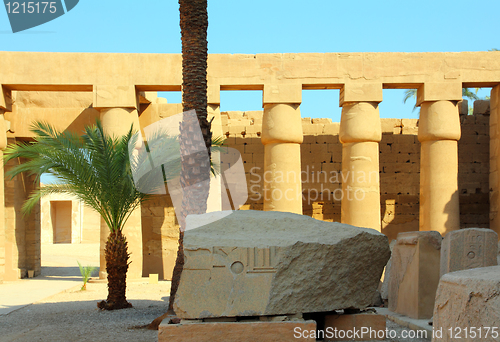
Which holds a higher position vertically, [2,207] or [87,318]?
[2,207]

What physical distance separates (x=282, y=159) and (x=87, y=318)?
566 centimetres

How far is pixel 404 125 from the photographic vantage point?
558 inches

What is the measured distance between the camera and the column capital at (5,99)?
12.0 metres

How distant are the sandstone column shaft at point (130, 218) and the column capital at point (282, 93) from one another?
3.13 m

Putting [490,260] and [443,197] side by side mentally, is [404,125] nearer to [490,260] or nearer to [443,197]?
[443,197]

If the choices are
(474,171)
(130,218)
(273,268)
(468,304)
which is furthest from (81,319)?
(474,171)

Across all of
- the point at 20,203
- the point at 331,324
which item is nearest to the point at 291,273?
the point at 331,324

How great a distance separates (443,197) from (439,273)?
525cm

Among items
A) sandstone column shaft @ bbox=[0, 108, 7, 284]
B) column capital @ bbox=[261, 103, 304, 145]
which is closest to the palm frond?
column capital @ bbox=[261, 103, 304, 145]

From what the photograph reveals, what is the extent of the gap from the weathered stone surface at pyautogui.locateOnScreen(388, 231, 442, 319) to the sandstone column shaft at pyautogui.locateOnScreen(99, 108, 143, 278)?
262 inches

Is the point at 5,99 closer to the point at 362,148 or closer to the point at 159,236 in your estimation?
the point at 159,236

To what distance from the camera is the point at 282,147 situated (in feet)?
37.5

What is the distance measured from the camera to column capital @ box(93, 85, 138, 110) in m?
11.8

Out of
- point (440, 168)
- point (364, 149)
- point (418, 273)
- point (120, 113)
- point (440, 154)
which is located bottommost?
point (418, 273)
